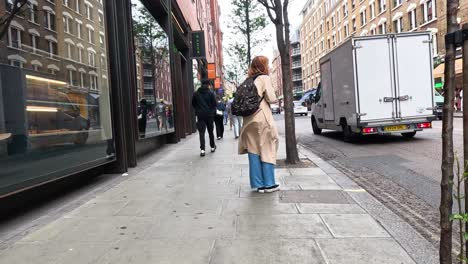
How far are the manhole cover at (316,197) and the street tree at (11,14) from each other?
12.0 ft

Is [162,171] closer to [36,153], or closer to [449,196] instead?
[36,153]

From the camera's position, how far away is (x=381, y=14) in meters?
42.7

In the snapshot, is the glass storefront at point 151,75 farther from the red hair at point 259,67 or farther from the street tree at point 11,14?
the street tree at point 11,14

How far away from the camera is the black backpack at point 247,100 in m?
5.35

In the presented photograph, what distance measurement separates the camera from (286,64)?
26.3 feet

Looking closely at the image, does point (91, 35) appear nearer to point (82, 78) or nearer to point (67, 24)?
point (67, 24)

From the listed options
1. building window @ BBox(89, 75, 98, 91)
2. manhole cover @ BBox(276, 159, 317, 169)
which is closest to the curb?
manhole cover @ BBox(276, 159, 317, 169)

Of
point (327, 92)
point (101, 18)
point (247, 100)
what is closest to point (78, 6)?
point (101, 18)

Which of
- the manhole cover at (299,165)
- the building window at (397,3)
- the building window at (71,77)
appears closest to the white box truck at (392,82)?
the manhole cover at (299,165)

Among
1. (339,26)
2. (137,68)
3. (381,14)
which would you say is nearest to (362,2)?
(381,14)

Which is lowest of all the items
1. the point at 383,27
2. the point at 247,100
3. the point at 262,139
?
the point at 262,139

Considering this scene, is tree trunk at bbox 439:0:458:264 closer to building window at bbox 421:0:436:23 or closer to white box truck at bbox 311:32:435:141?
white box truck at bbox 311:32:435:141

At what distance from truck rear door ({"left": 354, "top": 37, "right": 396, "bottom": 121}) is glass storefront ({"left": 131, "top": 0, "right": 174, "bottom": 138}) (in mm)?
5469

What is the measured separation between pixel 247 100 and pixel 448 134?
3.25 metres
